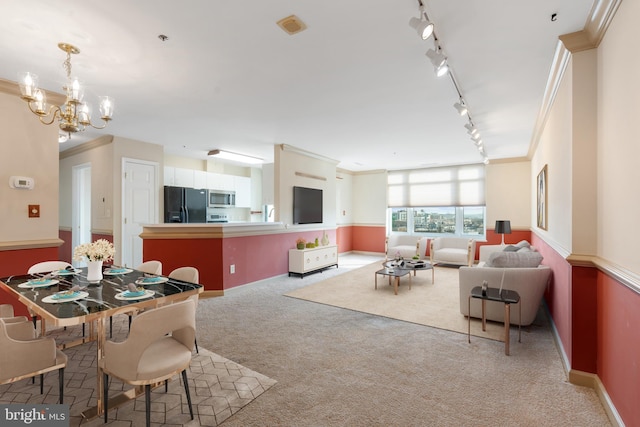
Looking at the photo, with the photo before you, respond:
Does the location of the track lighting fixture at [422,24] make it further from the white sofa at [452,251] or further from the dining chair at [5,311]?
the white sofa at [452,251]

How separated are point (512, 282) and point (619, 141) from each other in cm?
197

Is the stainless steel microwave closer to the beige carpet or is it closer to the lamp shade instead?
the beige carpet

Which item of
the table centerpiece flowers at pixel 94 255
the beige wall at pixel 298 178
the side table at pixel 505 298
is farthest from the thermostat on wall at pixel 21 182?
the side table at pixel 505 298

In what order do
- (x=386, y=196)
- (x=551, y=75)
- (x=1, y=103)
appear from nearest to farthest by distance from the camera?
(x=551, y=75) → (x=1, y=103) → (x=386, y=196)

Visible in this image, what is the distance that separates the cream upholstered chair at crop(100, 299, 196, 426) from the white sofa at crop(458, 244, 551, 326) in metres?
3.23

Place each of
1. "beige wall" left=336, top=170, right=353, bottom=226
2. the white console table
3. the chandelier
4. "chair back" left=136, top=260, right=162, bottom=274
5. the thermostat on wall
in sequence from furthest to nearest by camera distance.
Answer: "beige wall" left=336, top=170, right=353, bottom=226 → the white console table → the thermostat on wall → "chair back" left=136, top=260, right=162, bottom=274 → the chandelier

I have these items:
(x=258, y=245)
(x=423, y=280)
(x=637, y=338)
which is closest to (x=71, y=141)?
(x=258, y=245)

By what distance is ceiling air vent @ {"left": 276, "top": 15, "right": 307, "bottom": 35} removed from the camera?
2197 millimetres

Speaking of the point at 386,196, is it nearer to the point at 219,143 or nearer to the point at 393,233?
the point at 393,233

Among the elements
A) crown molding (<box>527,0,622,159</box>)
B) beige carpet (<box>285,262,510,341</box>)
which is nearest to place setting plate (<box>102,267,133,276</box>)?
beige carpet (<box>285,262,510,341</box>)

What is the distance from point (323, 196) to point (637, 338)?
6.20 m

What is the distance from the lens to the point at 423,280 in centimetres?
600

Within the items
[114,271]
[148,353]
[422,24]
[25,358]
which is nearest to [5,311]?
[114,271]

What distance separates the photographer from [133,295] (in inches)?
85.4
